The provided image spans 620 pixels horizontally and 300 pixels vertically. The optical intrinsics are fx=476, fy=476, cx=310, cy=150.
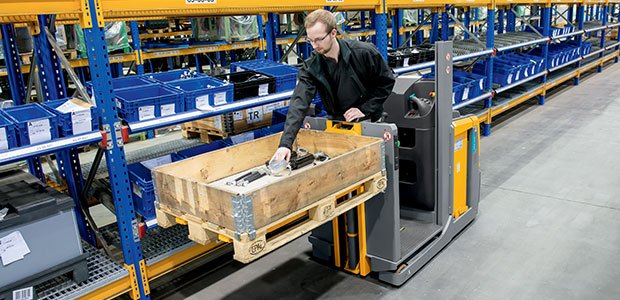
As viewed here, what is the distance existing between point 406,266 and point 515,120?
5596mm

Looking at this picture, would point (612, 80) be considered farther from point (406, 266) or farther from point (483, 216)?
point (406, 266)

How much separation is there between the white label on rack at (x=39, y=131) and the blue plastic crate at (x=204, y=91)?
90 cm

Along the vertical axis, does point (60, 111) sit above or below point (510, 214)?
above

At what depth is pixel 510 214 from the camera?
4.48 meters

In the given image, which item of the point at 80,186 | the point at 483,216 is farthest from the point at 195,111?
the point at 483,216

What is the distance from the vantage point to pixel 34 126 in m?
2.56

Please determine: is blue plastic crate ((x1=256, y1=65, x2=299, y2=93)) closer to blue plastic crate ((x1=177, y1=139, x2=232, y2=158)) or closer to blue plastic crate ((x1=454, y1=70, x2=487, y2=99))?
blue plastic crate ((x1=177, y1=139, x2=232, y2=158))

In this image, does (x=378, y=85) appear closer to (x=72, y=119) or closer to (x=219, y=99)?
(x=219, y=99)

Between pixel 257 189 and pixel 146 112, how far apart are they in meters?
1.21

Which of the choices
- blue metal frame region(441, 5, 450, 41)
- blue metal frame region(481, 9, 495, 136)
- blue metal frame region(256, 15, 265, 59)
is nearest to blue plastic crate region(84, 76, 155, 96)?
blue metal frame region(256, 15, 265, 59)

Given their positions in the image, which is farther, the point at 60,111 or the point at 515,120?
the point at 515,120

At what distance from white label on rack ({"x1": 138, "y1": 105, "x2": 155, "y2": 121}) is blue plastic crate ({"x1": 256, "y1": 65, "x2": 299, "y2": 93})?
1117mm

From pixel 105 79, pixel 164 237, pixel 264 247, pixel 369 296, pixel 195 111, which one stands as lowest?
pixel 369 296

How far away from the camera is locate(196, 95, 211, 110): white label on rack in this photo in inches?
131
